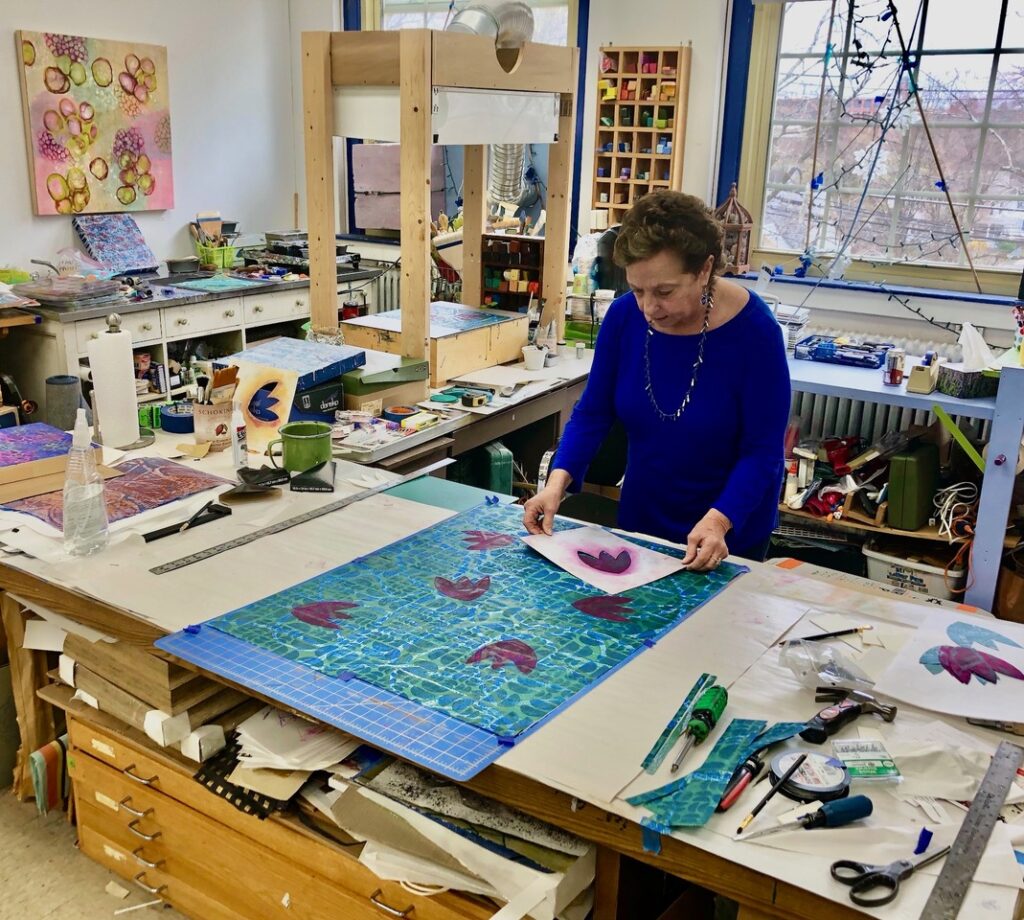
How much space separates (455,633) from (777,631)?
569mm

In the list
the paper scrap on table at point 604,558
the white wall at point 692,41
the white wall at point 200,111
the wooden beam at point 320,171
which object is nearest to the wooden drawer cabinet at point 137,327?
the white wall at point 200,111

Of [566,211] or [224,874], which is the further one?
[566,211]

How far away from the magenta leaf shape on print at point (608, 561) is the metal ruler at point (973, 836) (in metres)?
0.77

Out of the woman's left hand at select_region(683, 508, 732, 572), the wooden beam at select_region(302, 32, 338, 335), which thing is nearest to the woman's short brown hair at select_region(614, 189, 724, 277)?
the woman's left hand at select_region(683, 508, 732, 572)

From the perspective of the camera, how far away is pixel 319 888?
5.38 ft

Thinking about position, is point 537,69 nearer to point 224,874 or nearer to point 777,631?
point 777,631

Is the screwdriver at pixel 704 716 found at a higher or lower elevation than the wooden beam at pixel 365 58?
lower

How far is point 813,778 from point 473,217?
296cm

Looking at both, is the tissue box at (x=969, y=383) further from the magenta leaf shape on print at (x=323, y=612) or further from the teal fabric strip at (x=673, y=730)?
the magenta leaf shape on print at (x=323, y=612)

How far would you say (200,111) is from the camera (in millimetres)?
5461

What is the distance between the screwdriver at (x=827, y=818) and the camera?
4.00 ft

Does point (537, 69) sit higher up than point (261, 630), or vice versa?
point (537, 69)

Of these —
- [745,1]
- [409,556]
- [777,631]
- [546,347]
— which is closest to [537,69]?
[546,347]

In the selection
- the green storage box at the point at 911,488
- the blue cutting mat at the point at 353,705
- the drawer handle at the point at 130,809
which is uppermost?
the blue cutting mat at the point at 353,705
